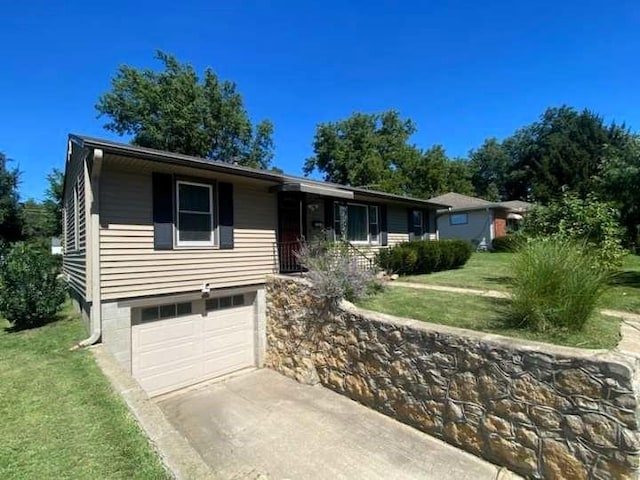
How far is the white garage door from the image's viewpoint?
7133 mm

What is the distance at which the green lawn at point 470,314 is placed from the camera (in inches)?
175

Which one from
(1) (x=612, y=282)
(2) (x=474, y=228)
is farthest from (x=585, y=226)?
(2) (x=474, y=228)

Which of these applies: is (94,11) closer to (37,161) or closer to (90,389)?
(90,389)

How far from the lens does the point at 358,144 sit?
33.3m

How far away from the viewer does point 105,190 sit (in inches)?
251

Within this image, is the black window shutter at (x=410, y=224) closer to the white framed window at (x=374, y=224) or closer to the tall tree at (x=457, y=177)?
the white framed window at (x=374, y=224)

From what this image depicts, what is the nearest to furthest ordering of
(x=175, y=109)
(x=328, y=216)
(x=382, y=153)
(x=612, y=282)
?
(x=612, y=282) → (x=328, y=216) → (x=175, y=109) → (x=382, y=153)

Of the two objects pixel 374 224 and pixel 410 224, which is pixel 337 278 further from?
pixel 410 224

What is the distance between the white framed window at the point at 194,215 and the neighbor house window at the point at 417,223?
9.37 meters

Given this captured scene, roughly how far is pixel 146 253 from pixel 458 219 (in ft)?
71.1

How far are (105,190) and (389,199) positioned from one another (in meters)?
9.06

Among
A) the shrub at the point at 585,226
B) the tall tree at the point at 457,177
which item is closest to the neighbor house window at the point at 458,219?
the tall tree at the point at 457,177

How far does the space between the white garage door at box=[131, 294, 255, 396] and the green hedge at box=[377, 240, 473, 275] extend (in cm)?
487

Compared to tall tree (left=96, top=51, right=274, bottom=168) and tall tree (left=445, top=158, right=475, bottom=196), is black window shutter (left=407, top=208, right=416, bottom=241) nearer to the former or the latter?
tall tree (left=96, top=51, right=274, bottom=168)
